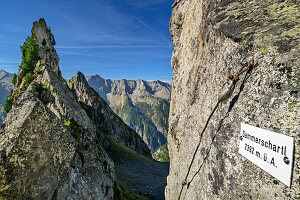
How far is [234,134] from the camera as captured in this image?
5488 mm

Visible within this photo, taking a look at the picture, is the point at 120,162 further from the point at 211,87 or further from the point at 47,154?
the point at 211,87

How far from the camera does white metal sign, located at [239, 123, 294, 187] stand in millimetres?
3299

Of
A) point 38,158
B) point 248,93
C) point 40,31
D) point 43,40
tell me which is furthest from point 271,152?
point 40,31

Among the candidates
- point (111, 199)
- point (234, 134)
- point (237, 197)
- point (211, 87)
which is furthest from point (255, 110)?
point (111, 199)

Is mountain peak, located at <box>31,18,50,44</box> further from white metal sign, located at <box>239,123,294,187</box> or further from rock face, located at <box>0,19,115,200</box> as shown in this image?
white metal sign, located at <box>239,123,294,187</box>

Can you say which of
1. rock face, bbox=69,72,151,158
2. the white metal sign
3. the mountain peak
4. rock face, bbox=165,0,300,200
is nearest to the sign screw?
the white metal sign

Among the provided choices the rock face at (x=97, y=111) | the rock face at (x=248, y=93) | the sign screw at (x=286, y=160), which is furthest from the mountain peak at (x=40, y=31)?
the sign screw at (x=286, y=160)

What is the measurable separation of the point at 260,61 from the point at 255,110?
1672mm

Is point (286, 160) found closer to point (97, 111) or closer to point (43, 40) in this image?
point (43, 40)

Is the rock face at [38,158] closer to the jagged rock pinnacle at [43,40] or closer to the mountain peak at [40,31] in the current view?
the jagged rock pinnacle at [43,40]

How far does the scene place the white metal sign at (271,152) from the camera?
330cm

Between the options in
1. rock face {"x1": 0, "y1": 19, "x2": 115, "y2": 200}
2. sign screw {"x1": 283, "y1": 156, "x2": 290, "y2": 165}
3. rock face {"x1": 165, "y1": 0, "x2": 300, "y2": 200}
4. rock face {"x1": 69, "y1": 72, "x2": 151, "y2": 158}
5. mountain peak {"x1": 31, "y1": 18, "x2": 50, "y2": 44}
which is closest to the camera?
sign screw {"x1": 283, "y1": 156, "x2": 290, "y2": 165}

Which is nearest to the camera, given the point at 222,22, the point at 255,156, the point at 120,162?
the point at 255,156

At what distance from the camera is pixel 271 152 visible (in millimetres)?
3562
